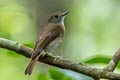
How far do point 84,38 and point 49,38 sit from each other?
5926 millimetres

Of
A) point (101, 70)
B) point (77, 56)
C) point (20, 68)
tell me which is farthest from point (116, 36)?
point (101, 70)

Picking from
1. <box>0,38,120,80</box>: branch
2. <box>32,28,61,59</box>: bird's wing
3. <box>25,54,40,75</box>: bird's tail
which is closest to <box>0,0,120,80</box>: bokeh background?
→ <box>32,28,61,59</box>: bird's wing

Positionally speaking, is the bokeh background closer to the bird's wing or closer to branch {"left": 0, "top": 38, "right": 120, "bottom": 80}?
the bird's wing

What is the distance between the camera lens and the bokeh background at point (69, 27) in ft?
24.8

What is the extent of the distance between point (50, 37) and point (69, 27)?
4433 millimetres

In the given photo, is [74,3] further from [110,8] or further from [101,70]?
[101,70]

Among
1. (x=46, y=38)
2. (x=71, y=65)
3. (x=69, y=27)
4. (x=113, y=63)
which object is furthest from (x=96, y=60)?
(x=69, y=27)

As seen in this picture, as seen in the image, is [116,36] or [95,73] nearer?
[95,73]

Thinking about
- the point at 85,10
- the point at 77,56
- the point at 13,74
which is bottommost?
the point at 13,74

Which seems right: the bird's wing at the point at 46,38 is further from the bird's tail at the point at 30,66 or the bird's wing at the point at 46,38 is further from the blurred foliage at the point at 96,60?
the blurred foliage at the point at 96,60

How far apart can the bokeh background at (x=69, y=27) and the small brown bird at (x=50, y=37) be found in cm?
53

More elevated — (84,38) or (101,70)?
(101,70)

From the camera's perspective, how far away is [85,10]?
443 inches

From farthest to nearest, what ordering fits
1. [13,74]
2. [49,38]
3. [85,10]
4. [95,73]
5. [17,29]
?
[85,10] → [17,29] → [13,74] → [49,38] → [95,73]
